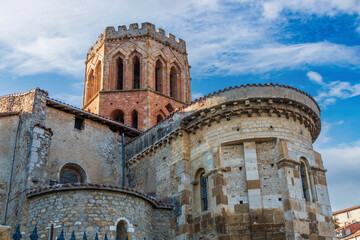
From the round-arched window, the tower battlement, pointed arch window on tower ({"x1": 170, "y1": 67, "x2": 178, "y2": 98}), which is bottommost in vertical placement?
the round-arched window

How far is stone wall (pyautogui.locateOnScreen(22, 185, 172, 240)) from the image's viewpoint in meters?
13.5

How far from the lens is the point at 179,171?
53.5 feet

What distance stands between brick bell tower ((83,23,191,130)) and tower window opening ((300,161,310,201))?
40.9 feet

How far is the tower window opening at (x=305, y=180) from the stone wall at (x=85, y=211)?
5.87 metres

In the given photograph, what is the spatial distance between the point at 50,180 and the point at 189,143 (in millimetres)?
5806

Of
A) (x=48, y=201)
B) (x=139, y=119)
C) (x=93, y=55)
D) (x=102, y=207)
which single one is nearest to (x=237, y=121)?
(x=102, y=207)

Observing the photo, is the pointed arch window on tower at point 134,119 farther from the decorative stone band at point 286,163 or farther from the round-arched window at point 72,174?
the decorative stone band at point 286,163

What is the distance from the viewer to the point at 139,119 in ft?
85.8

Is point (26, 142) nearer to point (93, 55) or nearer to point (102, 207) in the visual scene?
point (102, 207)

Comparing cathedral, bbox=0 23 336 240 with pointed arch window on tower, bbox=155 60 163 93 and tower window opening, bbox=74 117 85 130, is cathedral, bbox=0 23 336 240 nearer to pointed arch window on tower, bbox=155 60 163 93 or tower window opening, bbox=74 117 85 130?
tower window opening, bbox=74 117 85 130

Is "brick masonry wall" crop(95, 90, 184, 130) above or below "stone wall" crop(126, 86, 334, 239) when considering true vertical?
above

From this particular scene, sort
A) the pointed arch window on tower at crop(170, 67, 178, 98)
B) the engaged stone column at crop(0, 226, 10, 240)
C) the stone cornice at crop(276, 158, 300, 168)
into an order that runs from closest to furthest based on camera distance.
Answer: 1. the engaged stone column at crop(0, 226, 10, 240)
2. the stone cornice at crop(276, 158, 300, 168)
3. the pointed arch window on tower at crop(170, 67, 178, 98)

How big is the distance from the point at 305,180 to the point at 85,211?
7896mm

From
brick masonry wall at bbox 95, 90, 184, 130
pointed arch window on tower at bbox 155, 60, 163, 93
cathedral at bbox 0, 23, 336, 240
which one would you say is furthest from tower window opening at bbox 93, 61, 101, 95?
cathedral at bbox 0, 23, 336, 240
